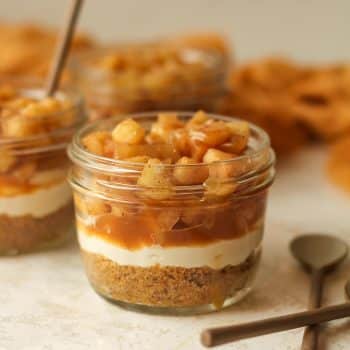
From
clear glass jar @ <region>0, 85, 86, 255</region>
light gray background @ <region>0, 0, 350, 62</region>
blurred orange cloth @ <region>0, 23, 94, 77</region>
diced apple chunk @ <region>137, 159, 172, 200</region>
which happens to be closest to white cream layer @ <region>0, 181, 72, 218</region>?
clear glass jar @ <region>0, 85, 86, 255</region>

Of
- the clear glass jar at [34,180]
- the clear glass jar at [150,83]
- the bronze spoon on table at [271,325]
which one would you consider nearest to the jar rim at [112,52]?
the clear glass jar at [150,83]

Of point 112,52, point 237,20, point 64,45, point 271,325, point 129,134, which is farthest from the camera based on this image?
point 237,20

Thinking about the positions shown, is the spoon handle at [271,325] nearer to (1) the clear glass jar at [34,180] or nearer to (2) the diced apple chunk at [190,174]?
(2) the diced apple chunk at [190,174]

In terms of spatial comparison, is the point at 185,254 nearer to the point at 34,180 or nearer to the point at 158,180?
the point at 158,180

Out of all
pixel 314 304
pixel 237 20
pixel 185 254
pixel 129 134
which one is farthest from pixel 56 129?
pixel 237 20

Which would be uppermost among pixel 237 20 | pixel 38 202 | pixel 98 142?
pixel 98 142

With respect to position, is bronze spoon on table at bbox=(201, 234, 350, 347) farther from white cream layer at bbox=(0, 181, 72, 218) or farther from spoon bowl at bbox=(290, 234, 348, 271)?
white cream layer at bbox=(0, 181, 72, 218)
